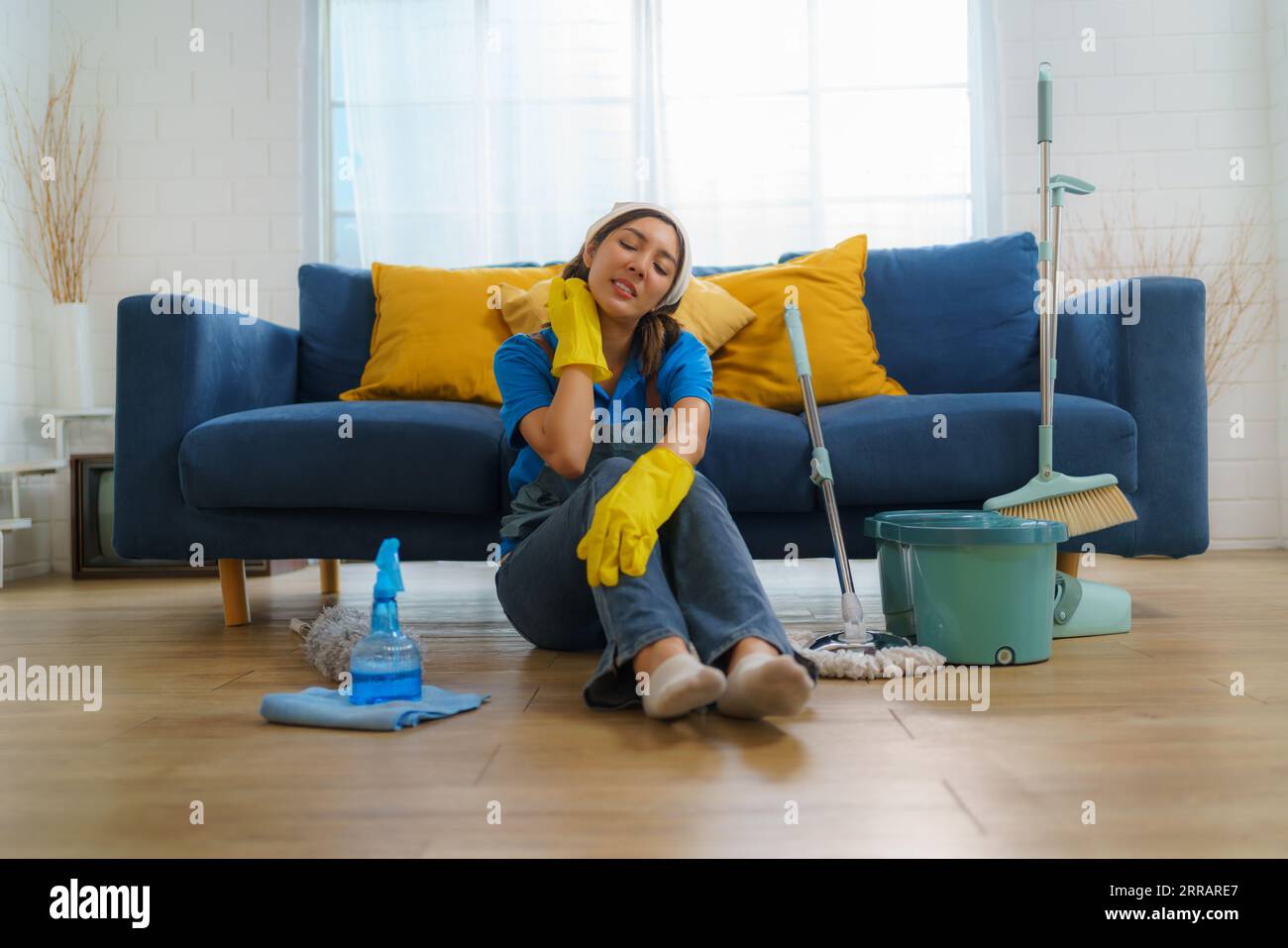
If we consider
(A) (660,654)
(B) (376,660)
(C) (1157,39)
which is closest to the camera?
(A) (660,654)

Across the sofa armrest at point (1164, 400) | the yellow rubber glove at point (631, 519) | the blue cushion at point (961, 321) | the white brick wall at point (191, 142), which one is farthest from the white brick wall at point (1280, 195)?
the white brick wall at point (191, 142)

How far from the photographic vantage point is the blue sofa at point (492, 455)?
2.01m

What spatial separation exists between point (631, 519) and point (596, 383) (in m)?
0.44

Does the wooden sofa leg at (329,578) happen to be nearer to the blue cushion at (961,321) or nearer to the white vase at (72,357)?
the white vase at (72,357)

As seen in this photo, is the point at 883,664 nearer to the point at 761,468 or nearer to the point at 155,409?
the point at 761,468

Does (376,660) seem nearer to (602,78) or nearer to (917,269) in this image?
(917,269)

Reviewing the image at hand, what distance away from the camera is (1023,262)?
255 centimetres

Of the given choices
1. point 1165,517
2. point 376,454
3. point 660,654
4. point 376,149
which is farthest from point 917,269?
point 376,149

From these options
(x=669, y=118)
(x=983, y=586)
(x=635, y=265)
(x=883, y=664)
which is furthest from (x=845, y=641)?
(x=669, y=118)

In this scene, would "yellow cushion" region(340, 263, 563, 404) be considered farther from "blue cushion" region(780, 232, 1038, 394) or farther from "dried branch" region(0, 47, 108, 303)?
"dried branch" region(0, 47, 108, 303)

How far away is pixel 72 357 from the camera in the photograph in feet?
11.4

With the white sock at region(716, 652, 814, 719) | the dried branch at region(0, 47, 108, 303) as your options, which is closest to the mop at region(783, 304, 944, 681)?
the white sock at region(716, 652, 814, 719)
